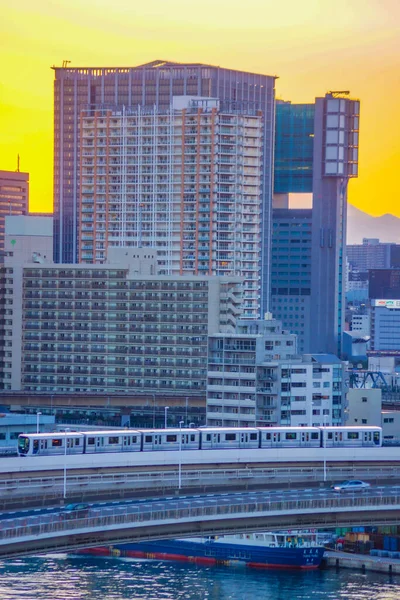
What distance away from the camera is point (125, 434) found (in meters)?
Result: 59.4

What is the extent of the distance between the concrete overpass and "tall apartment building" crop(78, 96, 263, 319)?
6263 cm

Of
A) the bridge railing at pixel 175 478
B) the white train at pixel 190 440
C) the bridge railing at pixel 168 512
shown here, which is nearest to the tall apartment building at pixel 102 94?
the white train at pixel 190 440

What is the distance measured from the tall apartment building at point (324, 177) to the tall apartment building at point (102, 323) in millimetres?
69179

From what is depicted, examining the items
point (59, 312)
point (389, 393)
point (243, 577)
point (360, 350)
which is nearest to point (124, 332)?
point (59, 312)

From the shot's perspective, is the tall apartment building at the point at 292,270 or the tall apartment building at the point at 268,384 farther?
the tall apartment building at the point at 292,270

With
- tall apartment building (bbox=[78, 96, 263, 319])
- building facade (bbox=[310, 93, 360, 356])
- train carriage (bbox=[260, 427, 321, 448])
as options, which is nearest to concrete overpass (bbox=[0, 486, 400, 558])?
train carriage (bbox=[260, 427, 321, 448])

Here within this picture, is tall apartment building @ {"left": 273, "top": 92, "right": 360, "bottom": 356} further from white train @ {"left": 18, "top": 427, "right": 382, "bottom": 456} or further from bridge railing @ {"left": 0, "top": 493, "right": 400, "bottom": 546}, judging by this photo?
bridge railing @ {"left": 0, "top": 493, "right": 400, "bottom": 546}

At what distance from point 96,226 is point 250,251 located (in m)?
11.0

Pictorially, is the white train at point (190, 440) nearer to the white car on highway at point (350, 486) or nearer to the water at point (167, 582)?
the water at point (167, 582)

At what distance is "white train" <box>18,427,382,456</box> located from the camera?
57.1 m

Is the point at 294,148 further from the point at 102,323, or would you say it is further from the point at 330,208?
the point at 102,323

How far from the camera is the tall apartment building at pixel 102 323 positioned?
275ft

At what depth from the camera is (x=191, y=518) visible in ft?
139

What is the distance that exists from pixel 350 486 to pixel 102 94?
105 m
